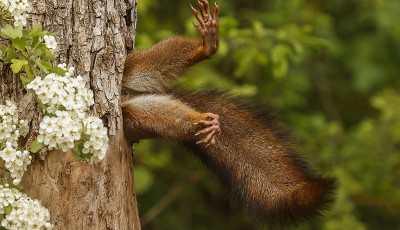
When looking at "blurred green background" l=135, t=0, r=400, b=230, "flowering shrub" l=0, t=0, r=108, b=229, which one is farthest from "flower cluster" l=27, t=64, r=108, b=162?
"blurred green background" l=135, t=0, r=400, b=230

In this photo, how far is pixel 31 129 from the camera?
242 cm

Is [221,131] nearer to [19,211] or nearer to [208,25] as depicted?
[208,25]

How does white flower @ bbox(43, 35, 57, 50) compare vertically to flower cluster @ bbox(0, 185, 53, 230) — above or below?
above

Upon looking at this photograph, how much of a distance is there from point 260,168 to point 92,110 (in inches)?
34.4

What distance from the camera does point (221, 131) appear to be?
2844mm

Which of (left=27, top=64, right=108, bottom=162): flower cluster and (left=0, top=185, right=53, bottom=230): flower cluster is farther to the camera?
(left=0, top=185, right=53, bottom=230): flower cluster

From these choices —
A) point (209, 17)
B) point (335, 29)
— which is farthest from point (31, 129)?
point (335, 29)

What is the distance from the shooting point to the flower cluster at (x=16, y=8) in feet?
7.37

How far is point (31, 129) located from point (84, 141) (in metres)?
0.31

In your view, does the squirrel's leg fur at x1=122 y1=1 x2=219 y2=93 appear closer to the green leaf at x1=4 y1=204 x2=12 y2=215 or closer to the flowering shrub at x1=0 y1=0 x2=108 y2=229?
the flowering shrub at x1=0 y1=0 x2=108 y2=229

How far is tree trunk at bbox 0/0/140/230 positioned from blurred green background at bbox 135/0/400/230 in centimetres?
209

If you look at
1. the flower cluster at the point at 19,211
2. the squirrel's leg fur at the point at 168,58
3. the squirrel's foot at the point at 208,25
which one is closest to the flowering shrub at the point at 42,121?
the flower cluster at the point at 19,211

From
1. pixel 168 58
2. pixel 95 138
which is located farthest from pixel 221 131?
pixel 95 138

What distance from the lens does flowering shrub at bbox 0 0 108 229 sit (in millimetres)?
2117
